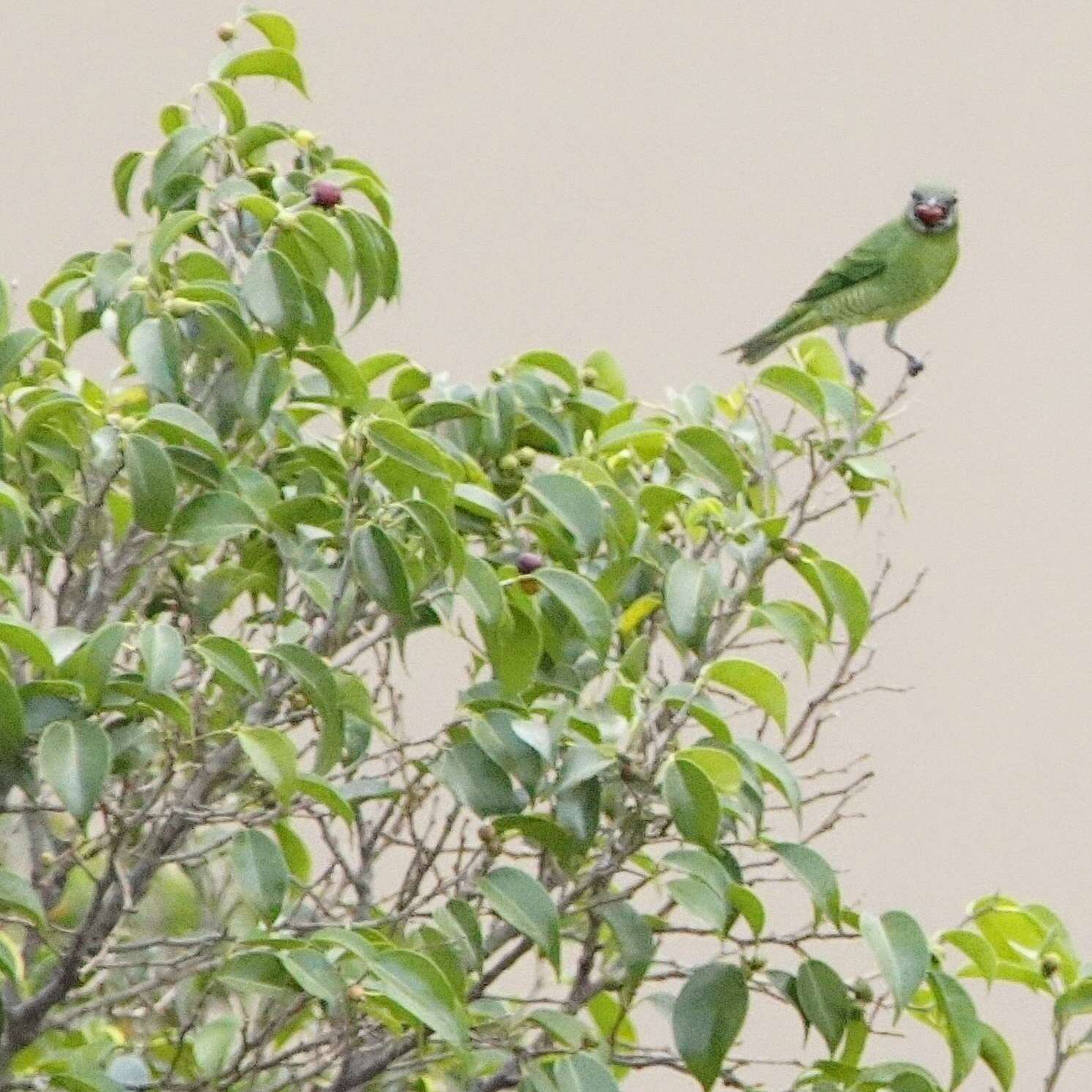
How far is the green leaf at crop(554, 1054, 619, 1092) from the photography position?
116 centimetres

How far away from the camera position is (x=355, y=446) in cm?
119

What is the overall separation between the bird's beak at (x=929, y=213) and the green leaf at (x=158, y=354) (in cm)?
91

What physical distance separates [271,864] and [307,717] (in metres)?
0.19

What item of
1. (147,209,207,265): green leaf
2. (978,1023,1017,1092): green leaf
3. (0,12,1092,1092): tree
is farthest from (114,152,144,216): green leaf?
(978,1023,1017,1092): green leaf

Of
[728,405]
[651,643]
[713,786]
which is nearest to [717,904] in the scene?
[713,786]

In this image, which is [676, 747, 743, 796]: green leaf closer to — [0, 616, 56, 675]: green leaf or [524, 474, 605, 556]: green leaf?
[524, 474, 605, 556]: green leaf

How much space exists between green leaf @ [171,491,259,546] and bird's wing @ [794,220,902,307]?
30.6 inches

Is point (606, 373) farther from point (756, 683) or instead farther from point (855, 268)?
point (756, 683)

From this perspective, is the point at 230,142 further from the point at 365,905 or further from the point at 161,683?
the point at 365,905

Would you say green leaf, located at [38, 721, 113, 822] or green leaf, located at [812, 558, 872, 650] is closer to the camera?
green leaf, located at [38, 721, 113, 822]

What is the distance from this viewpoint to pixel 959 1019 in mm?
1206

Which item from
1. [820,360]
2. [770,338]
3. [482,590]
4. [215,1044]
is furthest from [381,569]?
[770,338]

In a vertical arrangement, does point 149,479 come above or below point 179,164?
below

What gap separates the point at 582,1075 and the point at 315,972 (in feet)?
0.64
